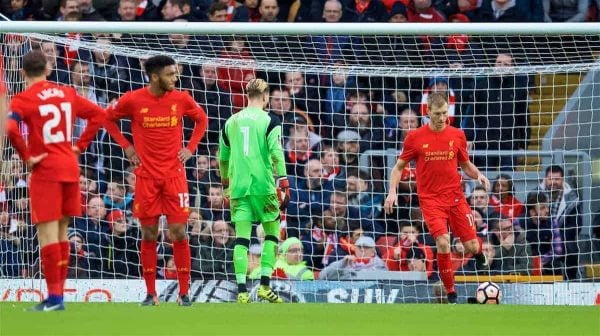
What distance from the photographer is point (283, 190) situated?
12.8m

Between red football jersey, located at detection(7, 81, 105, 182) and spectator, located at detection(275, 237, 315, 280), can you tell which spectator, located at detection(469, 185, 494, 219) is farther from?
red football jersey, located at detection(7, 81, 105, 182)

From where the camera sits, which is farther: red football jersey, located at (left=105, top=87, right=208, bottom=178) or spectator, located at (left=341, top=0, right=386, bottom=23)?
spectator, located at (left=341, top=0, right=386, bottom=23)

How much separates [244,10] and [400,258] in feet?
13.9

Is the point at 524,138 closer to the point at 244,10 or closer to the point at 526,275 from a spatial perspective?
the point at 526,275

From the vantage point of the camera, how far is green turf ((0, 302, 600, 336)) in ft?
30.6

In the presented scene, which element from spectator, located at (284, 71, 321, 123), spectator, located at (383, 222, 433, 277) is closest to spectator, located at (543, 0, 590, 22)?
spectator, located at (284, 71, 321, 123)

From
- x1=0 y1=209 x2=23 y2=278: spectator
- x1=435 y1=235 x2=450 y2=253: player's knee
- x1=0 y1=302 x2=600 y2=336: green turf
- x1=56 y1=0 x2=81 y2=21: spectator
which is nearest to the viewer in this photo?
x1=0 y1=302 x2=600 y2=336: green turf

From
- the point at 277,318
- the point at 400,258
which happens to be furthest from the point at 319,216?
the point at 277,318

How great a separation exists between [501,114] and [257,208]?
175 inches

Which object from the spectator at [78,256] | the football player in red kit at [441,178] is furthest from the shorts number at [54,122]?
the spectator at [78,256]

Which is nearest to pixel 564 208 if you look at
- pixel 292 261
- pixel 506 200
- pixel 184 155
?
pixel 506 200

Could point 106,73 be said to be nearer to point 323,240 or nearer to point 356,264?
point 323,240

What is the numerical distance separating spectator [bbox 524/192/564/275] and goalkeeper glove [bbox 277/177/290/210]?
152 inches

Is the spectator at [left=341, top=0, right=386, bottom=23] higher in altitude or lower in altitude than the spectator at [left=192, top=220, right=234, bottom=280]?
higher
